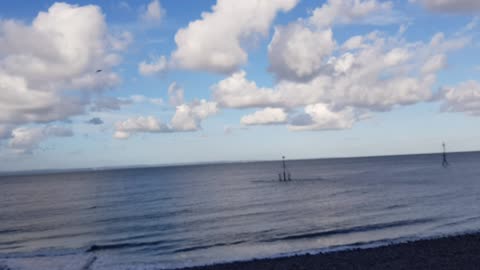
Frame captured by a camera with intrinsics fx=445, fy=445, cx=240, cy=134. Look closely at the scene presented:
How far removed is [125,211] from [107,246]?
21.1 metres

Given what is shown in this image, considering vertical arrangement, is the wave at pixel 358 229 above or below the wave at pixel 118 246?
below

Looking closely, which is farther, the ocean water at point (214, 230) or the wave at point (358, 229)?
the wave at point (358, 229)

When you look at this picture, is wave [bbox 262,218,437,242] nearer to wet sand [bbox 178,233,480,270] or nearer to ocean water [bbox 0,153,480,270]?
ocean water [bbox 0,153,480,270]

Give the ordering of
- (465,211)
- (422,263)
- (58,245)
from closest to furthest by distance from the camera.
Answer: (422,263) → (58,245) → (465,211)

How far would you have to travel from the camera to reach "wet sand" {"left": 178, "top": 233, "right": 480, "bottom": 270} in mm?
20234

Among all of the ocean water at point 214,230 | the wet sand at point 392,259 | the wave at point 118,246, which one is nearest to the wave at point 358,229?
the ocean water at point 214,230

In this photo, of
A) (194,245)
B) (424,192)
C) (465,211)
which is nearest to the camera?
(194,245)

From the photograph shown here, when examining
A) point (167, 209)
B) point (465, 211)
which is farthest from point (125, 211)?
point (465, 211)

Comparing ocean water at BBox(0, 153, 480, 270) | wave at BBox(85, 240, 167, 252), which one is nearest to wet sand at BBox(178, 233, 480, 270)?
ocean water at BBox(0, 153, 480, 270)

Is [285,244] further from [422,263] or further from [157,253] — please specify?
[422,263]

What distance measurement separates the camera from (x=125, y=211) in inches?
2071

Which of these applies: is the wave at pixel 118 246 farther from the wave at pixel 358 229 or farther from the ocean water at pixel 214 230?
the wave at pixel 358 229

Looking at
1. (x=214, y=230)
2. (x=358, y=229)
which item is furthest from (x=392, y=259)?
(x=214, y=230)

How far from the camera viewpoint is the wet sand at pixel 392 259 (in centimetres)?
2023
